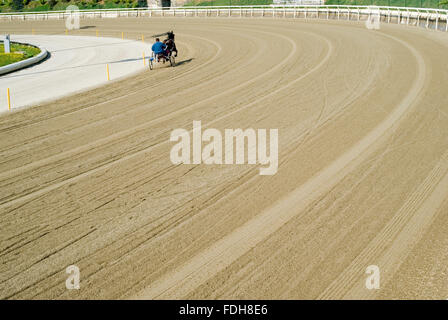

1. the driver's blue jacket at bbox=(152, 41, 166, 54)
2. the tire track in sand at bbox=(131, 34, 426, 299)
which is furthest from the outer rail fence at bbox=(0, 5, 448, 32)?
the tire track in sand at bbox=(131, 34, 426, 299)

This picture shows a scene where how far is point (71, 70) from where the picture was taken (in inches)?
926

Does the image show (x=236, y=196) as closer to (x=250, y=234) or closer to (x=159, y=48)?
(x=250, y=234)

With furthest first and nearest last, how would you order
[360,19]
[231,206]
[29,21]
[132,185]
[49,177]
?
[29,21] → [360,19] → [49,177] → [132,185] → [231,206]

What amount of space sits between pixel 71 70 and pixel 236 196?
18.1 metres

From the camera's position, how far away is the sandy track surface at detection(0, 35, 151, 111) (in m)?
17.9

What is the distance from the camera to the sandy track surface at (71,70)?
17922mm

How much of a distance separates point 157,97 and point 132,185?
7.36 m

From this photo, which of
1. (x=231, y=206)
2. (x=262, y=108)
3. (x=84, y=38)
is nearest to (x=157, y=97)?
(x=262, y=108)

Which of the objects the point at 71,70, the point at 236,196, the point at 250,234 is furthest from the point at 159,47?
the point at 250,234

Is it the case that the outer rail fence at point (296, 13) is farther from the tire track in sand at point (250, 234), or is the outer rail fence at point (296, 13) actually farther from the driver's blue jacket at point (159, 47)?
the tire track in sand at point (250, 234)

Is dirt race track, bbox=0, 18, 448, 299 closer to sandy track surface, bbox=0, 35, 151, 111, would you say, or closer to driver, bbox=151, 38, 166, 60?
sandy track surface, bbox=0, 35, 151, 111

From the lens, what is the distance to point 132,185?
8680 mm

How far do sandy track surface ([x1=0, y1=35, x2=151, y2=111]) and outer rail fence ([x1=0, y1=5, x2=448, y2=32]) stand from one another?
55.4ft

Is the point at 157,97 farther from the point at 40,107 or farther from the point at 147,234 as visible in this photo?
the point at 147,234
